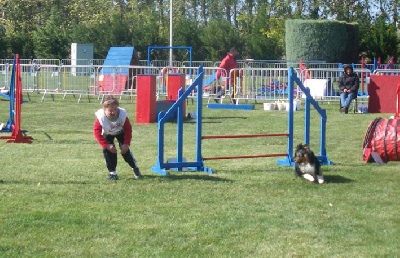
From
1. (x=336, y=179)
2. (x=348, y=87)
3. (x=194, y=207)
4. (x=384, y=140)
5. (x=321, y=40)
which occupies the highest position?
(x=321, y=40)

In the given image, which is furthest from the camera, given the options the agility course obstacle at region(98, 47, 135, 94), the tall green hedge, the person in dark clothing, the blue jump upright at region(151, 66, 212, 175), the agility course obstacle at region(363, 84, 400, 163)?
the tall green hedge

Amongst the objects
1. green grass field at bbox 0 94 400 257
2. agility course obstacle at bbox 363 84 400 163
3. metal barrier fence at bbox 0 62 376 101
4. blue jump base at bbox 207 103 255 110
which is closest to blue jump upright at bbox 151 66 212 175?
green grass field at bbox 0 94 400 257

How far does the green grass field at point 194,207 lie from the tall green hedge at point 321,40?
2746 cm

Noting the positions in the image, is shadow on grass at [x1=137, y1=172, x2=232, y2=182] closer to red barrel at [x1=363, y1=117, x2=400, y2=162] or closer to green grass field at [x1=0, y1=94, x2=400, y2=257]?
green grass field at [x1=0, y1=94, x2=400, y2=257]

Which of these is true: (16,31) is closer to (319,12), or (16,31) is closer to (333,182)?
(319,12)

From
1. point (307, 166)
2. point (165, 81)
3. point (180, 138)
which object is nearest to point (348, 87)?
point (165, 81)

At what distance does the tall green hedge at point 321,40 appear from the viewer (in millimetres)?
41344

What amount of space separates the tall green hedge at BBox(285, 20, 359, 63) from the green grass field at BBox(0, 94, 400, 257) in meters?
27.5

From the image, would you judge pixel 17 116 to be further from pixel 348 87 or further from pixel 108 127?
pixel 348 87

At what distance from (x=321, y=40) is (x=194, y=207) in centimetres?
3358

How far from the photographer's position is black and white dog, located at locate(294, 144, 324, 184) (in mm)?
10500

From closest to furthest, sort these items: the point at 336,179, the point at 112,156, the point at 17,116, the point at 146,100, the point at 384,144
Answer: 1. the point at 112,156
2. the point at 336,179
3. the point at 384,144
4. the point at 17,116
5. the point at 146,100

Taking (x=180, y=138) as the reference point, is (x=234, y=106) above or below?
above

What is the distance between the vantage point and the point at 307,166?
415 inches
